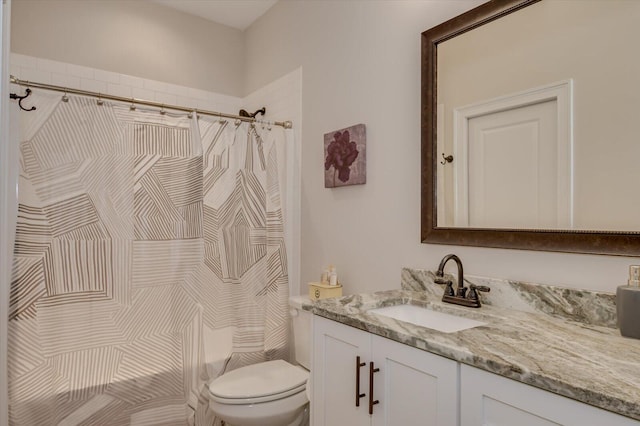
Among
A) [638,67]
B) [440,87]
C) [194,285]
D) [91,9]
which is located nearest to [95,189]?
[194,285]

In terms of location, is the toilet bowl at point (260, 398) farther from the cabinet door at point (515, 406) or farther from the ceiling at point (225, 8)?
the ceiling at point (225, 8)

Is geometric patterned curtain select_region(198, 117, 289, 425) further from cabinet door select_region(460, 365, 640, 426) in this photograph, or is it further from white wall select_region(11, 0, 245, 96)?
cabinet door select_region(460, 365, 640, 426)

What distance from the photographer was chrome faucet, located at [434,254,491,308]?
4.52 ft

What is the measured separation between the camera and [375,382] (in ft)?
3.79

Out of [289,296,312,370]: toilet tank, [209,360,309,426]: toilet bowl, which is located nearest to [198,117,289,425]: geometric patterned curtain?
[289,296,312,370]: toilet tank

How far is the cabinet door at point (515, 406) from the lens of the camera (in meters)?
0.71

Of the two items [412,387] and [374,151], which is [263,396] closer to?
[412,387]

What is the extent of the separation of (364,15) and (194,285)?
166 cm


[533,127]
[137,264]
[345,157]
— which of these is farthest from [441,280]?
[137,264]

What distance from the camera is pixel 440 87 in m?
1.61

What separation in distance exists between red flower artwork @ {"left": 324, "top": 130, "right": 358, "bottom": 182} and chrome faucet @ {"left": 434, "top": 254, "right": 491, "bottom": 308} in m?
0.76

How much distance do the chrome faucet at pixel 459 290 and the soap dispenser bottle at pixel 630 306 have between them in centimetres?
41

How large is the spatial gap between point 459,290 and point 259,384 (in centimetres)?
101

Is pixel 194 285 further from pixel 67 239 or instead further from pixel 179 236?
pixel 67 239
